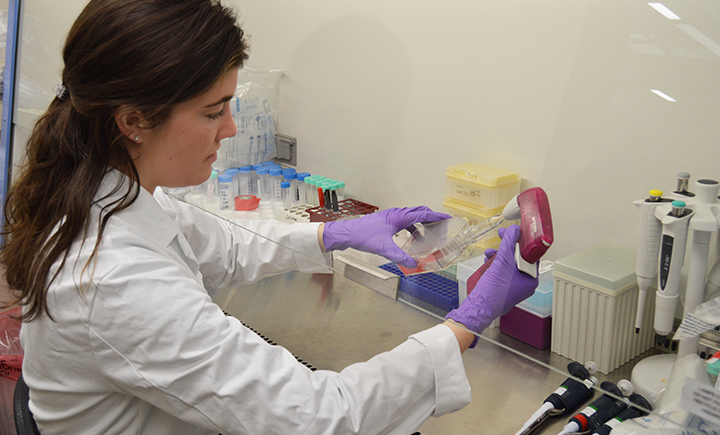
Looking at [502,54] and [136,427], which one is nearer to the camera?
→ [136,427]

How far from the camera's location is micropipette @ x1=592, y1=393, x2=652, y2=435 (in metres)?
0.77

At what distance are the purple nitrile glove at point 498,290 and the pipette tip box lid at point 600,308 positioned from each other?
0.24 feet

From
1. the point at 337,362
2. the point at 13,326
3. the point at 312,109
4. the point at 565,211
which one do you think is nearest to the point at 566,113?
the point at 565,211

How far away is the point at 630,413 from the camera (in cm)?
85

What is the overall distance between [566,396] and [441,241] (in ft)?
1.59

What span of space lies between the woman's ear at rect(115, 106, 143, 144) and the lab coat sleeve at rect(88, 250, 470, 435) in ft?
0.78

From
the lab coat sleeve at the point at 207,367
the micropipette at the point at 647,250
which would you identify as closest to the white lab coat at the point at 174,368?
the lab coat sleeve at the point at 207,367

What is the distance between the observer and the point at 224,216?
1596 mm

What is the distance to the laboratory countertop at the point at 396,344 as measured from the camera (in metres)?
0.95

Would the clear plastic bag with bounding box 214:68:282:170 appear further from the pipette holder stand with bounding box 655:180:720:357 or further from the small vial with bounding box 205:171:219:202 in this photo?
the pipette holder stand with bounding box 655:180:720:357

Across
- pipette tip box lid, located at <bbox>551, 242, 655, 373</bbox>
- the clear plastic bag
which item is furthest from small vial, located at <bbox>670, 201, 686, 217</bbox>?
the clear plastic bag

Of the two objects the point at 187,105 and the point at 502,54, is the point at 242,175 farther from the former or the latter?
the point at 502,54

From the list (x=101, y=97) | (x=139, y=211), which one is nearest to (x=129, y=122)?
(x=101, y=97)

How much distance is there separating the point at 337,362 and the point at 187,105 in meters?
0.61
